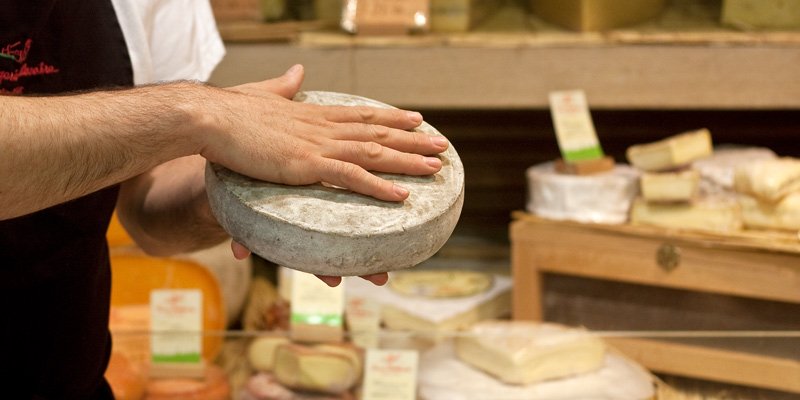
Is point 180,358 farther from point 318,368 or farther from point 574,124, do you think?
point 574,124

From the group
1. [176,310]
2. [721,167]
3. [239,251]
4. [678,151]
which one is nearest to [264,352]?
[176,310]

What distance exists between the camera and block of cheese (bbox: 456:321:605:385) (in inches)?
68.8

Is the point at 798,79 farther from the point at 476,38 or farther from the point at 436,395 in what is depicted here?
the point at 436,395

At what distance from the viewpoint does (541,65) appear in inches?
84.0

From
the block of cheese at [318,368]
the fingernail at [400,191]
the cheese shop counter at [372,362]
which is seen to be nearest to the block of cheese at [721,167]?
the cheese shop counter at [372,362]

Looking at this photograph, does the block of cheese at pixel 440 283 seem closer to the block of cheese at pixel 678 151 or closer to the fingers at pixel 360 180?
the block of cheese at pixel 678 151

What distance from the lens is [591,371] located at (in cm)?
178

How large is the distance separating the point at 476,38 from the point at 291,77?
1.04 m

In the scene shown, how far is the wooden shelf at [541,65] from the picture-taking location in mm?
2064

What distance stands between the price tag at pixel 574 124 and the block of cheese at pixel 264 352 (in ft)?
2.54

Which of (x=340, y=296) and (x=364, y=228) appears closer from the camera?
(x=364, y=228)

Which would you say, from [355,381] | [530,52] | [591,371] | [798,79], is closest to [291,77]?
[355,381]

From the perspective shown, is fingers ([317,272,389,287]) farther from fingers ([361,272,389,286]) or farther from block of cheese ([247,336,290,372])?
block of cheese ([247,336,290,372])

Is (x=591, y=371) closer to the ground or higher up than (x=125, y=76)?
closer to the ground
